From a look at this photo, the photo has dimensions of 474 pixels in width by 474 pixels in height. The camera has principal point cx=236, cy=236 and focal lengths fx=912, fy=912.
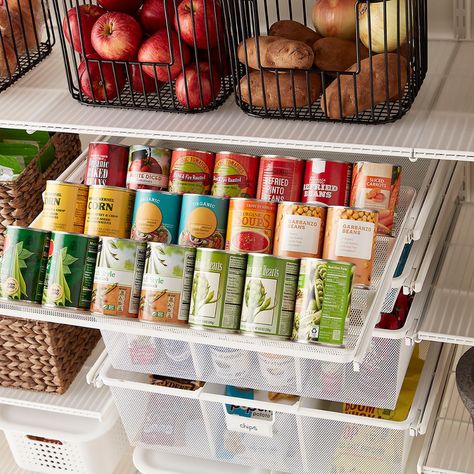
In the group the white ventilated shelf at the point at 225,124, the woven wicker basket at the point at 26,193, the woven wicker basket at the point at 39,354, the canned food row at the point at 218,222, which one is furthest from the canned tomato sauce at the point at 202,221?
the woven wicker basket at the point at 39,354

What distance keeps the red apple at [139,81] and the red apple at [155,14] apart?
8 cm

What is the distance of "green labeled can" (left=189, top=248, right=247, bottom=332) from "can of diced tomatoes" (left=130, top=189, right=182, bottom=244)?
0.48 ft

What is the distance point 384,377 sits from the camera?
167cm

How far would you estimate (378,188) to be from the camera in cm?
157

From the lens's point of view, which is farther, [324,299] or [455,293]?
[455,293]

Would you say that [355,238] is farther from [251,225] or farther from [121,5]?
[121,5]

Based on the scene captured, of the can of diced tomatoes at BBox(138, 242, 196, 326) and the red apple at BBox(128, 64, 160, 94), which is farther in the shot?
the red apple at BBox(128, 64, 160, 94)

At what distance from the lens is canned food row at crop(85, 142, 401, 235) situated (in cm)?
158

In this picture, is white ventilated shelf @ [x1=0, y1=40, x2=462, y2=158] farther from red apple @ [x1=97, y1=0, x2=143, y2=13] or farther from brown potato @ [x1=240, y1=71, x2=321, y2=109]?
red apple @ [x1=97, y1=0, x2=143, y2=13]

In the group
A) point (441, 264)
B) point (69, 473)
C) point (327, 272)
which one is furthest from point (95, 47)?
point (69, 473)

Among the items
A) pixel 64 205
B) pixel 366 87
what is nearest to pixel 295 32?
pixel 366 87

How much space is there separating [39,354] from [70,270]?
59 cm

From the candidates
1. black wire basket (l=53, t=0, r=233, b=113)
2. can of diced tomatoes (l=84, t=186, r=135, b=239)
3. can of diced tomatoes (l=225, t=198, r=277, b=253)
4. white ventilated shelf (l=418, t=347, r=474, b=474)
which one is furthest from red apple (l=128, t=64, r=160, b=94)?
white ventilated shelf (l=418, t=347, r=474, b=474)

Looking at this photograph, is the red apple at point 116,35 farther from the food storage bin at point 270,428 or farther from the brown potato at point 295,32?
the food storage bin at point 270,428
